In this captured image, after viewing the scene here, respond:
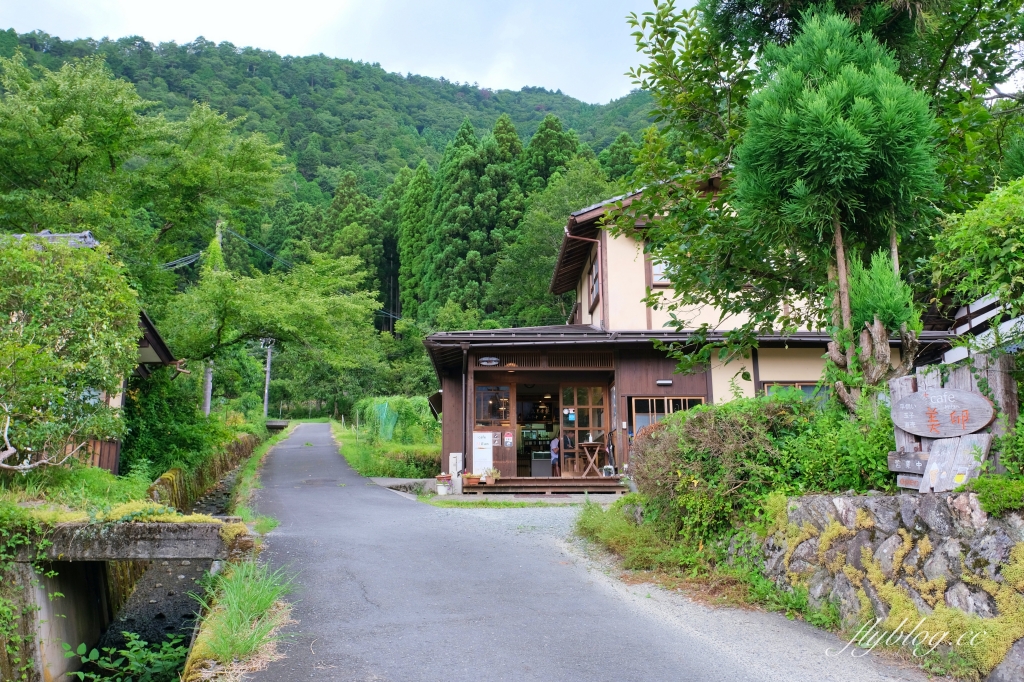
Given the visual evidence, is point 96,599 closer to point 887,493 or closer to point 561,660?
point 561,660

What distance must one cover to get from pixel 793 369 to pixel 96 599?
13.5m

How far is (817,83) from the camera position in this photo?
6289 millimetres

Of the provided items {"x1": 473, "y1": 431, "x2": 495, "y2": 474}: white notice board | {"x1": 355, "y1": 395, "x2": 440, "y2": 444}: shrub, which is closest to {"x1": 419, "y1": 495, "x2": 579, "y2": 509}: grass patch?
{"x1": 473, "y1": 431, "x2": 495, "y2": 474}: white notice board

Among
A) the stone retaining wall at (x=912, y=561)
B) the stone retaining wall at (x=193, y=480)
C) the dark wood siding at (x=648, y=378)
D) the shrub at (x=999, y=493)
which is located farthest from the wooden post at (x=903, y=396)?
the dark wood siding at (x=648, y=378)

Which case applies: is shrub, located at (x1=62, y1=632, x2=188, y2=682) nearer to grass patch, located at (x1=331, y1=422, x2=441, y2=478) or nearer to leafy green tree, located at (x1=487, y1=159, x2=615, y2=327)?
grass patch, located at (x1=331, y1=422, x2=441, y2=478)

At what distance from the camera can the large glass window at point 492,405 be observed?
52.9 ft

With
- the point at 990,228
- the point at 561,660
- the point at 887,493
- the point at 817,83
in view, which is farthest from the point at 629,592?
the point at 817,83

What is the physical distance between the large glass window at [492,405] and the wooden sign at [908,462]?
37.0 ft

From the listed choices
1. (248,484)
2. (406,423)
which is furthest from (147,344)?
(406,423)

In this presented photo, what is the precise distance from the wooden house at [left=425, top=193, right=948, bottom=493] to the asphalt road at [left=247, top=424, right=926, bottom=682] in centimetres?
614

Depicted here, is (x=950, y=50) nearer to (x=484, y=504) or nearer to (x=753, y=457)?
(x=753, y=457)

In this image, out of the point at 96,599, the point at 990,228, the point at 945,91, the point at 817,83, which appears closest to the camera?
the point at 990,228

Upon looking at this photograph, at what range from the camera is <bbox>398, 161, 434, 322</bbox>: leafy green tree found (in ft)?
Result: 132

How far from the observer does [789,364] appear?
50.7 ft
